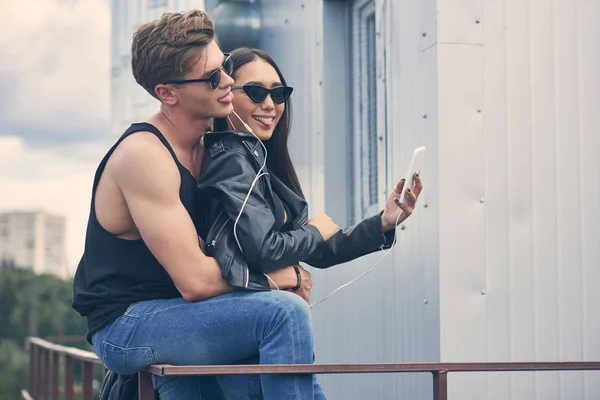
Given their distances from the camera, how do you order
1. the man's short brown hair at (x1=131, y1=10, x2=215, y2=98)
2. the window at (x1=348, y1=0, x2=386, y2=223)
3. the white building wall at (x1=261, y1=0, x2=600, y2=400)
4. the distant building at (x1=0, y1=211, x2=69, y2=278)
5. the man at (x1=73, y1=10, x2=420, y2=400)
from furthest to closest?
1. the distant building at (x1=0, y1=211, x2=69, y2=278)
2. the window at (x1=348, y1=0, x2=386, y2=223)
3. the white building wall at (x1=261, y1=0, x2=600, y2=400)
4. the man's short brown hair at (x1=131, y1=10, x2=215, y2=98)
5. the man at (x1=73, y1=10, x2=420, y2=400)

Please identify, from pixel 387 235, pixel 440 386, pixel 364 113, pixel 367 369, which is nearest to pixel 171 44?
pixel 387 235

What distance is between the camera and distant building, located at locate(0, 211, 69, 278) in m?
60.0

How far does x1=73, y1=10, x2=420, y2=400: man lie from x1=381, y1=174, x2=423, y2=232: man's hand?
406 mm

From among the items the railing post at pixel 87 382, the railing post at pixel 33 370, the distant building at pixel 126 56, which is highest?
the distant building at pixel 126 56

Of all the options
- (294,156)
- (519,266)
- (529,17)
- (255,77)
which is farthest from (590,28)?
(294,156)

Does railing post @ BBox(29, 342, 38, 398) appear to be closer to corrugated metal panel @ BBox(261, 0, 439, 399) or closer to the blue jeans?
corrugated metal panel @ BBox(261, 0, 439, 399)

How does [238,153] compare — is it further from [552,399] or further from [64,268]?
[64,268]

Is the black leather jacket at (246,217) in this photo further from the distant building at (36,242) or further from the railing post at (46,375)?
the distant building at (36,242)

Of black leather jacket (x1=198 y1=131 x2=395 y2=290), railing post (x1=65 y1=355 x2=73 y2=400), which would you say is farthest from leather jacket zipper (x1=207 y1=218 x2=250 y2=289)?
railing post (x1=65 y1=355 x2=73 y2=400)

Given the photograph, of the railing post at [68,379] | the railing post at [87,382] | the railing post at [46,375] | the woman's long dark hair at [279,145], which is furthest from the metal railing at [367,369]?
the railing post at [46,375]

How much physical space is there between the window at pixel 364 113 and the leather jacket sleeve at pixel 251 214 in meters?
2.88

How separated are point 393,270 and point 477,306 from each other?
76cm

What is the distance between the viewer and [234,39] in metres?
9.47

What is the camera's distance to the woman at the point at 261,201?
3607mm
